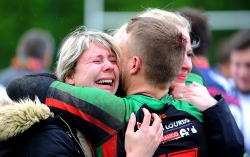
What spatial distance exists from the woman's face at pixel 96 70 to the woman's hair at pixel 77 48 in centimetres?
2

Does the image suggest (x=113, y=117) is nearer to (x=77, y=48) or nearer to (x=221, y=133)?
(x=77, y=48)

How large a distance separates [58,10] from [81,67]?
1262cm

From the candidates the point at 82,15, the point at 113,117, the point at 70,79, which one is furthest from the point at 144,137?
the point at 82,15

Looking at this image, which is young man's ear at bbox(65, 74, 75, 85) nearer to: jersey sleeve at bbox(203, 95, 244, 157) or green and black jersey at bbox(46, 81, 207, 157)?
green and black jersey at bbox(46, 81, 207, 157)

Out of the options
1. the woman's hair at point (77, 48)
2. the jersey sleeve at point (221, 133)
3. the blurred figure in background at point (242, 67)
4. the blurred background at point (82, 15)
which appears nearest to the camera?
the jersey sleeve at point (221, 133)

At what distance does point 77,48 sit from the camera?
10.7 feet

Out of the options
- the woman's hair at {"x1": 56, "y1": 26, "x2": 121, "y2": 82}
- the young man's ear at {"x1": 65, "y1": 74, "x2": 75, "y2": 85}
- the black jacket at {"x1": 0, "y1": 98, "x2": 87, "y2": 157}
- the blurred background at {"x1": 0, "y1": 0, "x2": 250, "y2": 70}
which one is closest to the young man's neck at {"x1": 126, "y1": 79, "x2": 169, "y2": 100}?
the woman's hair at {"x1": 56, "y1": 26, "x2": 121, "y2": 82}

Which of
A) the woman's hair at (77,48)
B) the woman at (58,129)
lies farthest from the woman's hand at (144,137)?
the woman's hair at (77,48)

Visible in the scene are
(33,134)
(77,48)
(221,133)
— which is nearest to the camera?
(33,134)

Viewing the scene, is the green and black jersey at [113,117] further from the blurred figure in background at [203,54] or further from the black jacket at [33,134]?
the blurred figure in background at [203,54]

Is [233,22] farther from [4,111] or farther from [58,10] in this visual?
[4,111]

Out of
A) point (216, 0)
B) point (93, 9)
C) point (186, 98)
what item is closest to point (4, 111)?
point (186, 98)

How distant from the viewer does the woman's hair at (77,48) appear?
3.25 meters

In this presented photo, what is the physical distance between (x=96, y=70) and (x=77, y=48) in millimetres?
161
